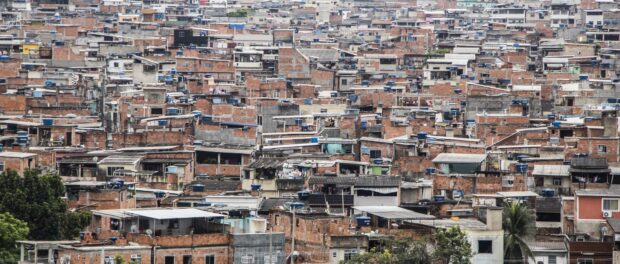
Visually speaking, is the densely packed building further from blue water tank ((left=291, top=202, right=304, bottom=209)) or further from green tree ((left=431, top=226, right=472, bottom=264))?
green tree ((left=431, top=226, right=472, bottom=264))

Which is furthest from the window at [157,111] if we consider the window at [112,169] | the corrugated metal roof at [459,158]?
the window at [112,169]

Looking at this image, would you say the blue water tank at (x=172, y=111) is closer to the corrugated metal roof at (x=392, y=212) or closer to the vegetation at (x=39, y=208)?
the vegetation at (x=39, y=208)

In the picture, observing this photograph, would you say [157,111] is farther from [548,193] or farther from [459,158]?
[548,193]

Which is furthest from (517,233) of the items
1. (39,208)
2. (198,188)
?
(198,188)

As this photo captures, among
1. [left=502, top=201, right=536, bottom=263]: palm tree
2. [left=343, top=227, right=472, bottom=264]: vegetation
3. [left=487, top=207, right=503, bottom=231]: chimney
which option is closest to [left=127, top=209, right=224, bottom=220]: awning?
[left=343, top=227, right=472, bottom=264]: vegetation

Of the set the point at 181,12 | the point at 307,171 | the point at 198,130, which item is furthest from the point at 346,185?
the point at 181,12

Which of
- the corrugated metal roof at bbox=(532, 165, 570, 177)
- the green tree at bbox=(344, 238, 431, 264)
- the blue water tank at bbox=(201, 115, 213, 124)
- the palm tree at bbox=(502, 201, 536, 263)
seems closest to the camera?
the green tree at bbox=(344, 238, 431, 264)
